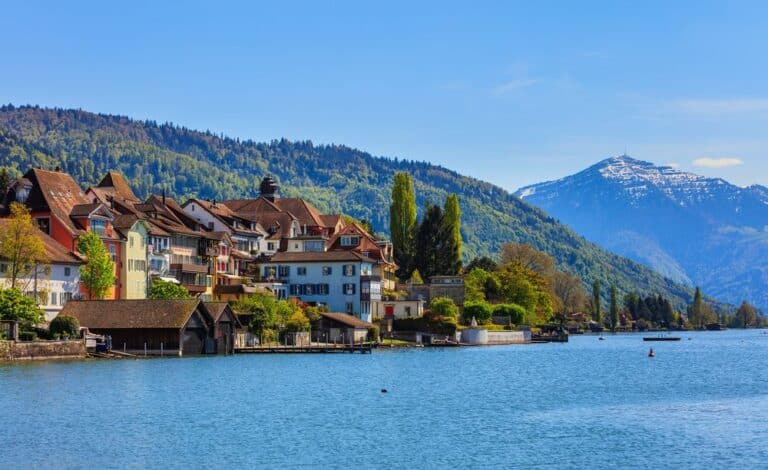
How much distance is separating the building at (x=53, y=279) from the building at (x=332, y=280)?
118 ft

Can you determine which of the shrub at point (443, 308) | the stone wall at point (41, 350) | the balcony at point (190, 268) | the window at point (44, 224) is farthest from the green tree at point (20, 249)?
the shrub at point (443, 308)

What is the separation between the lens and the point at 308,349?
11656cm

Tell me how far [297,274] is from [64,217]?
3610 cm

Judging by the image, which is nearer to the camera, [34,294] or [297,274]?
[34,294]

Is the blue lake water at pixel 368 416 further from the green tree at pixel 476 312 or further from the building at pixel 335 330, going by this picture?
the green tree at pixel 476 312

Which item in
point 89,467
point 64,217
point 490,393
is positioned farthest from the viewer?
point 64,217

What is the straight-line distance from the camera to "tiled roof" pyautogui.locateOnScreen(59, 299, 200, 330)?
10288 cm

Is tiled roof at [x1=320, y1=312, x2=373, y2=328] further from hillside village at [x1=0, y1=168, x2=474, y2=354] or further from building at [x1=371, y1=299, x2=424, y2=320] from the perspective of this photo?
building at [x1=371, y1=299, x2=424, y2=320]

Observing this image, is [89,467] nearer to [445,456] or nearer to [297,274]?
[445,456]

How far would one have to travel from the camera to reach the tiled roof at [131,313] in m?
103

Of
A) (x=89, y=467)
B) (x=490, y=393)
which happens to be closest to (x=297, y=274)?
(x=490, y=393)

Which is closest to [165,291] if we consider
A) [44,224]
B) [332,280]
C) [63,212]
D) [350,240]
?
[63,212]

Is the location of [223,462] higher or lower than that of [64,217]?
lower

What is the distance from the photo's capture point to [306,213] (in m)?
175
